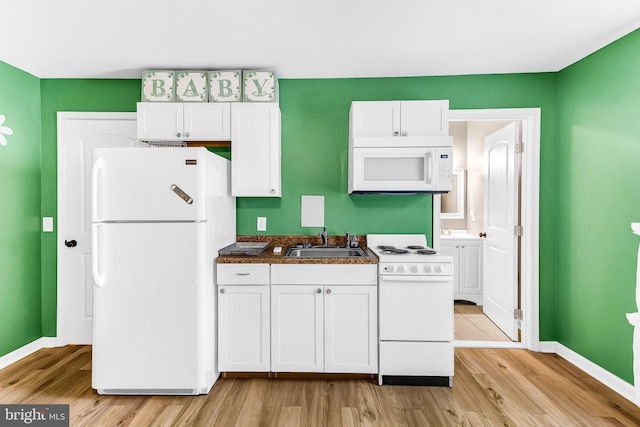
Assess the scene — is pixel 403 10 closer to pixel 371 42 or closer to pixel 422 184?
pixel 371 42

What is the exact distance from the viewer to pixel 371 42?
2301 millimetres

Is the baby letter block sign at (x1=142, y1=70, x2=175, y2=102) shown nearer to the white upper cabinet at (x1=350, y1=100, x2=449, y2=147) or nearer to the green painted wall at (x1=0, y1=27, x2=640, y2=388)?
the green painted wall at (x1=0, y1=27, x2=640, y2=388)

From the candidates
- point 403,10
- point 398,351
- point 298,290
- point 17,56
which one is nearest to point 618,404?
point 398,351

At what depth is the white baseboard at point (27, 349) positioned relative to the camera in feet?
8.46

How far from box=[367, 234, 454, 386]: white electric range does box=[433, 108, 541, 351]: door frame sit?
42.7 inches

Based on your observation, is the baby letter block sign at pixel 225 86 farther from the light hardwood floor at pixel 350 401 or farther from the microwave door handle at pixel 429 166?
the light hardwood floor at pixel 350 401

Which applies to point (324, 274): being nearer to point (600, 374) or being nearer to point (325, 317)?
point (325, 317)

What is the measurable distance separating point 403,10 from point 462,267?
3075 millimetres

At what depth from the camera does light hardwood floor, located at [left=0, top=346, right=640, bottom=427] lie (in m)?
1.93

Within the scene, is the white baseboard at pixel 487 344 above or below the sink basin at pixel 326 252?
below

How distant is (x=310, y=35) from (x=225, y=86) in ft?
2.72

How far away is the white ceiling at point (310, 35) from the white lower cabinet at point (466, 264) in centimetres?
200

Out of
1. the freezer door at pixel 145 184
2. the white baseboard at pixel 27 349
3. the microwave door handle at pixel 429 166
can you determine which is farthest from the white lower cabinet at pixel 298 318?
the white baseboard at pixel 27 349

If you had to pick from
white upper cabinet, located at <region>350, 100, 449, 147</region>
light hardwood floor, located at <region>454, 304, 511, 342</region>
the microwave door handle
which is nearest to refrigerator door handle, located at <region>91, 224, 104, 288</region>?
white upper cabinet, located at <region>350, 100, 449, 147</region>
